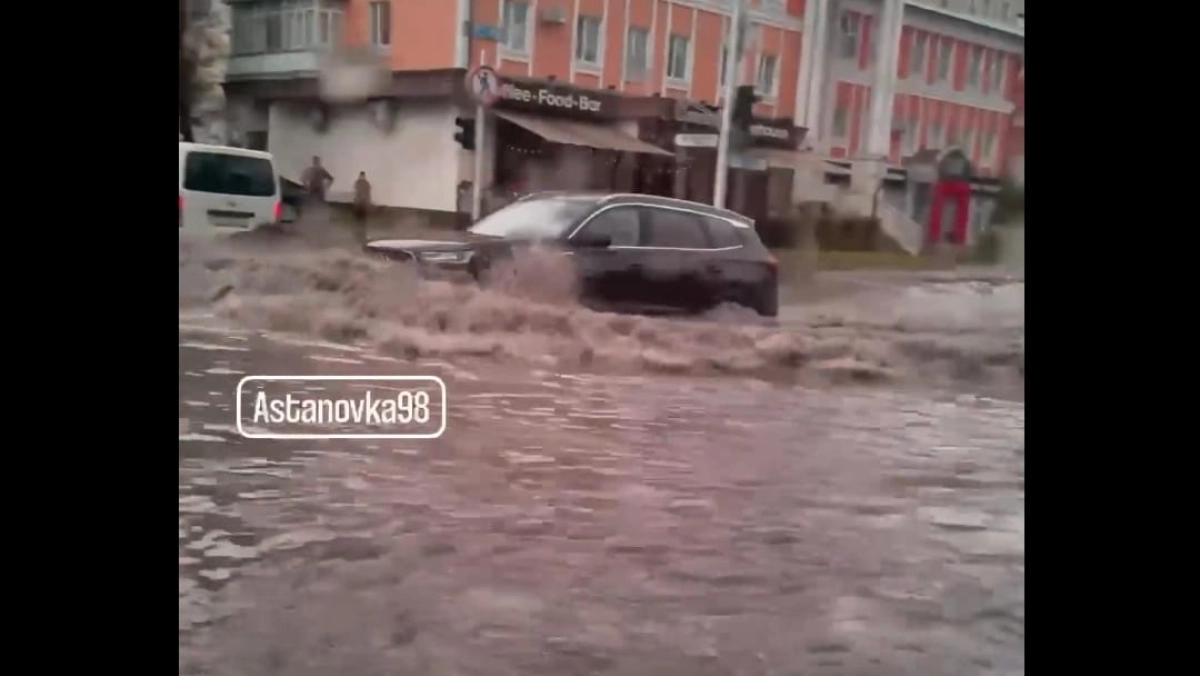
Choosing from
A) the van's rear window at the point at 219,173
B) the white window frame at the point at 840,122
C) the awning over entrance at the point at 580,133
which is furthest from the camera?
the white window frame at the point at 840,122

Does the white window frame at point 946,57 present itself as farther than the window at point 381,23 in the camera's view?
Yes

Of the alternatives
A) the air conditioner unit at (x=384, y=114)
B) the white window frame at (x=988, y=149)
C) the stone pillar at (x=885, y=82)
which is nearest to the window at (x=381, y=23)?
the air conditioner unit at (x=384, y=114)

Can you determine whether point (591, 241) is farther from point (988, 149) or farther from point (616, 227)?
point (988, 149)

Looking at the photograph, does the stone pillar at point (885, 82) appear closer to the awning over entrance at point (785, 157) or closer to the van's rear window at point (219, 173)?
the awning over entrance at point (785, 157)
